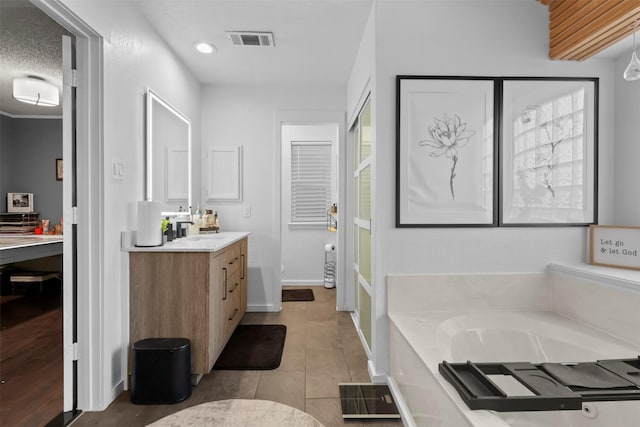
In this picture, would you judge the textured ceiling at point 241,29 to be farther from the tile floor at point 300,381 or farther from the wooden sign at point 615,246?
the tile floor at point 300,381

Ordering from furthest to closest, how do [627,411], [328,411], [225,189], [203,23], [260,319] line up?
1. [225,189]
2. [260,319]
3. [203,23]
4. [328,411]
5. [627,411]

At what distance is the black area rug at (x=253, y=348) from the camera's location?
2.59m

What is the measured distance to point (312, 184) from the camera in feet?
17.5

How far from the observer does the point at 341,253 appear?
A: 154 inches

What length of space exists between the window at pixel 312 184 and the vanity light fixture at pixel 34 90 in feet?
9.41

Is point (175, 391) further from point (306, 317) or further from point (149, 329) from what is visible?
point (306, 317)

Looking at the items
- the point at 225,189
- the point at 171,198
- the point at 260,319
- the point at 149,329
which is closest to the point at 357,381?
the point at 149,329

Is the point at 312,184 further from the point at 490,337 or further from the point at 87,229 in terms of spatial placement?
the point at 490,337

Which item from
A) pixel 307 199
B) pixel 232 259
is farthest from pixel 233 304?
pixel 307 199

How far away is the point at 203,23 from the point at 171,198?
137 centimetres

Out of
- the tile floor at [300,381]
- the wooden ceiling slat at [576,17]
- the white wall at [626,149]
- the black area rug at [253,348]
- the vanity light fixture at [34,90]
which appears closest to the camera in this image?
the wooden ceiling slat at [576,17]

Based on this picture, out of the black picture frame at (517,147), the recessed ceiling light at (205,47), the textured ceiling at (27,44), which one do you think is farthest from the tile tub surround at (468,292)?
the textured ceiling at (27,44)

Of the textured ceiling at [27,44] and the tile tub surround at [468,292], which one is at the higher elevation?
the textured ceiling at [27,44]

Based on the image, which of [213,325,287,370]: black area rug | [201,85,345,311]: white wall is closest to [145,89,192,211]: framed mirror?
[201,85,345,311]: white wall
